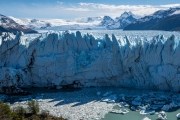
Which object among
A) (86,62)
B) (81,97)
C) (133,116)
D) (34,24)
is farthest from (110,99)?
(34,24)

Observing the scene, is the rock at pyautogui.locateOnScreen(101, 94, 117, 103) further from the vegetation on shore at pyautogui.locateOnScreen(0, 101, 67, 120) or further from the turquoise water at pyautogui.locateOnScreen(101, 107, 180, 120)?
the vegetation on shore at pyautogui.locateOnScreen(0, 101, 67, 120)

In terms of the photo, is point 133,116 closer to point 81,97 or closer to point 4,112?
point 81,97

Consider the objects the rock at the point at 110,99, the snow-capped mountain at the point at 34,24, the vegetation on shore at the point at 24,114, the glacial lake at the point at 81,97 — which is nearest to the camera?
the vegetation on shore at the point at 24,114

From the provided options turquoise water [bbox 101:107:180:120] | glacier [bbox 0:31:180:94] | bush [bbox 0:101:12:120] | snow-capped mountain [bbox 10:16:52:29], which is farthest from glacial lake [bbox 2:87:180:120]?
snow-capped mountain [bbox 10:16:52:29]

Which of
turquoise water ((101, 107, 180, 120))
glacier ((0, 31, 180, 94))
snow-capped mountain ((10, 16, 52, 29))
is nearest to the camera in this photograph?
turquoise water ((101, 107, 180, 120))

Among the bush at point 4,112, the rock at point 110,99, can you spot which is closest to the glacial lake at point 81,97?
the rock at point 110,99

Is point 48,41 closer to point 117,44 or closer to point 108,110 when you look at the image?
point 117,44

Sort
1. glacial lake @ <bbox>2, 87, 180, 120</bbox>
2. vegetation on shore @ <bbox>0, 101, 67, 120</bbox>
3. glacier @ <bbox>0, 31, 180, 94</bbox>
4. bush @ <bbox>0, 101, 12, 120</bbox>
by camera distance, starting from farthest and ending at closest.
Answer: glacier @ <bbox>0, 31, 180, 94</bbox>
glacial lake @ <bbox>2, 87, 180, 120</bbox>
vegetation on shore @ <bbox>0, 101, 67, 120</bbox>
bush @ <bbox>0, 101, 12, 120</bbox>

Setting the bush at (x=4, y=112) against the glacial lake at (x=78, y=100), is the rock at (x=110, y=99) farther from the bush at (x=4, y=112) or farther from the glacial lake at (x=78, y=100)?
the bush at (x=4, y=112)
